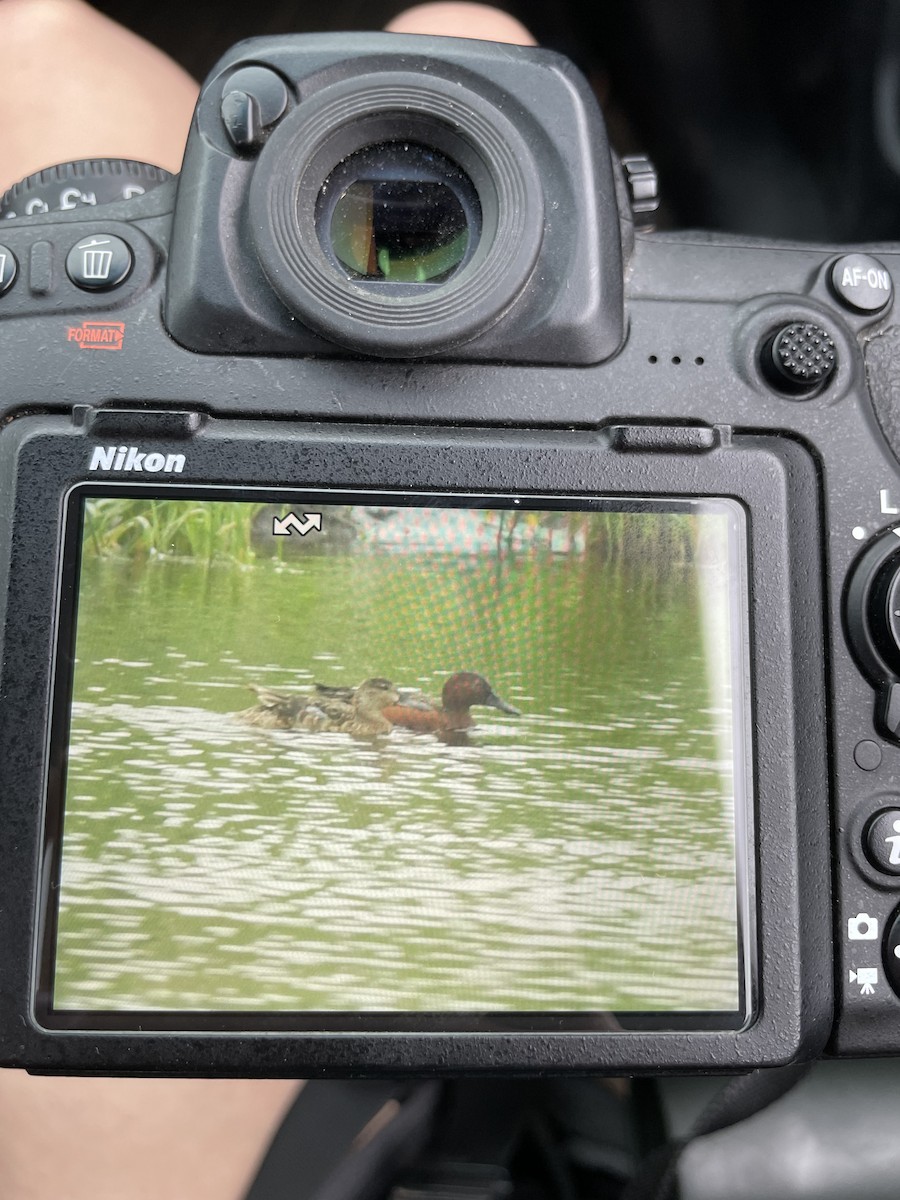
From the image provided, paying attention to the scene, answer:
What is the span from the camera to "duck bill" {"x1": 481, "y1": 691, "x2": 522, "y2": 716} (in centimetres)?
48

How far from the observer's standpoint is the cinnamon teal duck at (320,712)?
0.47 m

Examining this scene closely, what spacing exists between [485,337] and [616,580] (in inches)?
5.0

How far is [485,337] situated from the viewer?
501 millimetres

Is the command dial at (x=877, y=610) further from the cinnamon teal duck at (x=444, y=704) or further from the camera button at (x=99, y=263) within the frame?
the camera button at (x=99, y=263)

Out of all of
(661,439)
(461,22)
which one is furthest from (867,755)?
(461,22)

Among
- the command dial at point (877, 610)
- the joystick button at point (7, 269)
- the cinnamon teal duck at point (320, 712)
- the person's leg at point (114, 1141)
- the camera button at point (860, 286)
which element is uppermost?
the camera button at point (860, 286)

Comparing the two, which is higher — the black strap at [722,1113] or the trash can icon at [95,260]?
the trash can icon at [95,260]

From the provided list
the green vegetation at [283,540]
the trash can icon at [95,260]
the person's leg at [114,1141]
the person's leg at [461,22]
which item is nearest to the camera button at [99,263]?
the trash can icon at [95,260]

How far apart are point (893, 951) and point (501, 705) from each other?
0.22 metres

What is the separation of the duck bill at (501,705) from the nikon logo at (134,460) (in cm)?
17

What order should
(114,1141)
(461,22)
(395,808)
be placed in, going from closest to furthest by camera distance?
(395,808) < (114,1141) < (461,22)

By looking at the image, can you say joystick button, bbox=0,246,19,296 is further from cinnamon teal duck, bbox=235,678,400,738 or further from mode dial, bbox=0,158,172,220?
cinnamon teal duck, bbox=235,678,400,738

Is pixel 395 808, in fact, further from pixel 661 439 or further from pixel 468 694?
pixel 661 439

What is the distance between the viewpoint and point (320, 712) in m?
0.47
